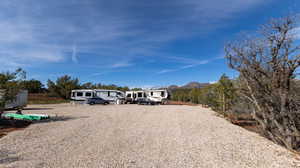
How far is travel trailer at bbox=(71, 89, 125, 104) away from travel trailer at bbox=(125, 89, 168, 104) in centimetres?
168

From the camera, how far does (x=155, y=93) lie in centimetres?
2180

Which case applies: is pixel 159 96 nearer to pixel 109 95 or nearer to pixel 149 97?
pixel 149 97

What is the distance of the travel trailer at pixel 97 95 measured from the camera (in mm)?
20453

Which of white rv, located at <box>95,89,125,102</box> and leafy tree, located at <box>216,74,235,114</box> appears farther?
white rv, located at <box>95,89,125,102</box>

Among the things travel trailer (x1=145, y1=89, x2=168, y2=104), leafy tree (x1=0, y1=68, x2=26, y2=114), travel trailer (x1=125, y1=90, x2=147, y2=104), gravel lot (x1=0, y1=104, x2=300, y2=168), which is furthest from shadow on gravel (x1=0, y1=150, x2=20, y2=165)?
travel trailer (x1=125, y1=90, x2=147, y2=104)

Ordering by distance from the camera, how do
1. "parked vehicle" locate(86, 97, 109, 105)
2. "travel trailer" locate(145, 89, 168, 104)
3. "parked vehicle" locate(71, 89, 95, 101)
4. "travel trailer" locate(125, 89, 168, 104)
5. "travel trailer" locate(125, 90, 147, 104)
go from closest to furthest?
"parked vehicle" locate(86, 97, 109, 105) → "parked vehicle" locate(71, 89, 95, 101) → "travel trailer" locate(125, 89, 168, 104) → "travel trailer" locate(145, 89, 168, 104) → "travel trailer" locate(125, 90, 147, 104)

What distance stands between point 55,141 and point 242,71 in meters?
6.28

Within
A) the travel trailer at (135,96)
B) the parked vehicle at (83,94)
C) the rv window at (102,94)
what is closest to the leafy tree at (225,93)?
the travel trailer at (135,96)

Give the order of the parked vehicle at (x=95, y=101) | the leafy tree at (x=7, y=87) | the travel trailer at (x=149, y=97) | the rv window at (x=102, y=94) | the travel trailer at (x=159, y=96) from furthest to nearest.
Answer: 1. the travel trailer at (x=159, y=96)
2. the rv window at (x=102, y=94)
3. the travel trailer at (x=149, y=97)
4. the parked vehicle at (x=95, y=101)
5. the leafy tree at (x=7, y=87)

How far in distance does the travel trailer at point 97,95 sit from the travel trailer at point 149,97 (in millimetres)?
1676

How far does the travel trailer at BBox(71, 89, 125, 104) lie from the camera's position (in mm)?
20453

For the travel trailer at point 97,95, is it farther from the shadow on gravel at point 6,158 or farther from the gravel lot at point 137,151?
the shadow on gravel at point 6,158

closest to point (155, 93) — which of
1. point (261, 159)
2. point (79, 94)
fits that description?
point (79, 94)

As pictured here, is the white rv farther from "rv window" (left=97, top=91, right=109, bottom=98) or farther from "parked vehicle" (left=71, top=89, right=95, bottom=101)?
"parked vehicle" (left=71, top=89, right=95, bottom=101)
